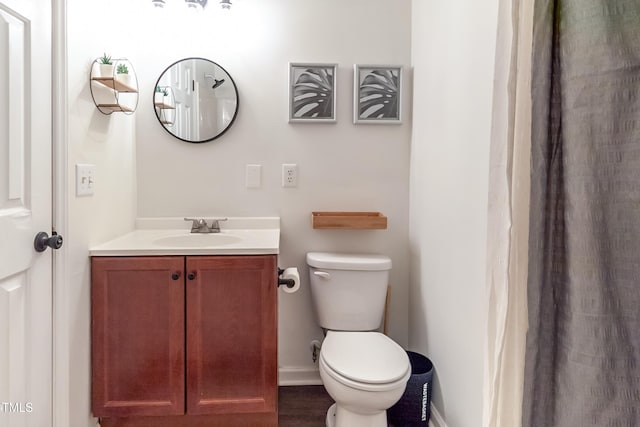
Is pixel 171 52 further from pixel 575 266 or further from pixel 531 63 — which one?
pixel 575 266

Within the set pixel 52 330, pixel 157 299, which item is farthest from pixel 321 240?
pixel 52 330

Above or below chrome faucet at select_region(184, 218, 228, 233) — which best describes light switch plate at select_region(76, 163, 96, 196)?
above

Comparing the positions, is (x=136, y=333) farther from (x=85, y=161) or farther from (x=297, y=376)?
(x=297, y=376)

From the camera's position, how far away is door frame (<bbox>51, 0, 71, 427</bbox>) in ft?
4.23

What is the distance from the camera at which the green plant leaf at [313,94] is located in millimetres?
2029

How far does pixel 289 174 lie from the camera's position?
205 cm

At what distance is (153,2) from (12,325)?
156cm

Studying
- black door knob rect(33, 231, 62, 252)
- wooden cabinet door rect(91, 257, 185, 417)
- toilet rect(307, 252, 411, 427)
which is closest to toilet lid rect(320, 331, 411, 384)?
toilet rect(307, 252, 411, 427)

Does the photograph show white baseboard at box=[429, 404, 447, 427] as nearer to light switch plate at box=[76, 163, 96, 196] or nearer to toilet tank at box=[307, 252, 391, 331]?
toilet tank at box=[307, 252, 391, 331]

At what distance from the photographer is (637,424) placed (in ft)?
2.67

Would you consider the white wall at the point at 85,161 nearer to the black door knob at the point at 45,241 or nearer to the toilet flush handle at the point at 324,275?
the black door knob at the point at 45,241

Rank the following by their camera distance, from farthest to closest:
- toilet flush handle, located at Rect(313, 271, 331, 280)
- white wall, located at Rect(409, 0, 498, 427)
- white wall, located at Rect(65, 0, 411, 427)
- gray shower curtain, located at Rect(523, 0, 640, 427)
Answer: white wall, located at Rect(65, 0, 411, 427) < toilet flush handle, located at Rect(313, 271, 331, 280) < white wall, located at Rect(409, 0, 498, 427) < gray shower curtain, located at Rect(523, 0, 640, 427)

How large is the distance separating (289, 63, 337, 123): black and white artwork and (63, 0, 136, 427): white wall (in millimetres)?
839

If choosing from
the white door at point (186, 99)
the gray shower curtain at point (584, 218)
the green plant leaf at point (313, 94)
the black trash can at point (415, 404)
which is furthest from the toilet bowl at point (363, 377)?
the white door at point (186, 99)
